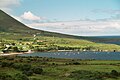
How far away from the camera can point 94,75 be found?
356 ft

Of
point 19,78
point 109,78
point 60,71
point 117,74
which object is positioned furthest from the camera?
point 60,71

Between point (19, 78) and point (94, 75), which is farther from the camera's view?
point (94, 75)

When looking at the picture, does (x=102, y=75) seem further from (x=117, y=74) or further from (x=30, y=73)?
(x=30, y=73)

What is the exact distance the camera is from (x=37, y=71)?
118 m

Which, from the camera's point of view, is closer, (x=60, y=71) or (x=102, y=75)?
(x=102, y=75)

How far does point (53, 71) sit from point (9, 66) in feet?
73.9

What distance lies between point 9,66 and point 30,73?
2858 centimetres

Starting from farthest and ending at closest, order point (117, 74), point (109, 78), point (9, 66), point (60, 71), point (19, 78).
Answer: point (9, 66) → point (60, 71) → point (117, 74) → point (109, 78) → point (19, 78)

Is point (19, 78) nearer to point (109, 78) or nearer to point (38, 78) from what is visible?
point (38, 78)

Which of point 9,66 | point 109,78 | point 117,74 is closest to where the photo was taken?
point 109,78

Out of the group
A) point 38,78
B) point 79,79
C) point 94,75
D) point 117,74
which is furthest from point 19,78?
point 117,74

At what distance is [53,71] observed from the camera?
125m

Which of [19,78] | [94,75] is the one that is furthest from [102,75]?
[19,78]

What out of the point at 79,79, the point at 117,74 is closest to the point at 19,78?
the point at 79,79
